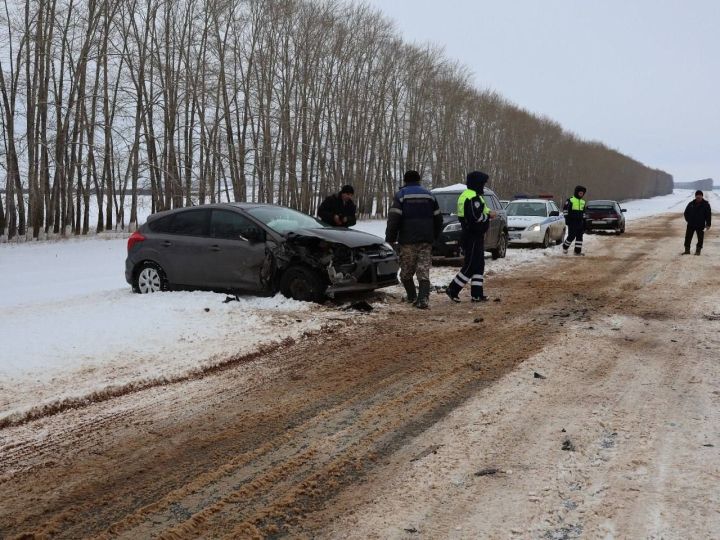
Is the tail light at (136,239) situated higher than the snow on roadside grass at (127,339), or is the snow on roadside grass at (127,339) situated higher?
the tail light at (136,239)

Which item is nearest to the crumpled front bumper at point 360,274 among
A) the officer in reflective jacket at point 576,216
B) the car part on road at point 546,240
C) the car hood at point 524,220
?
the officer in reflective jacket at point 576,216

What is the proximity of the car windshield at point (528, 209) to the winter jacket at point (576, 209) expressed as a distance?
8.04 feet

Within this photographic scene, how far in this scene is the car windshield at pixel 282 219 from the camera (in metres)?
9.43

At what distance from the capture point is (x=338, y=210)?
1148cm

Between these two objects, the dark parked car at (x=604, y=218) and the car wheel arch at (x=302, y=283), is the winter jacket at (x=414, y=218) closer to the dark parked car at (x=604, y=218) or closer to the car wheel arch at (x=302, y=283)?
the car wheel arch at (x=302, y=283)

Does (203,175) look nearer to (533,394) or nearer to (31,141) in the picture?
(31,141)

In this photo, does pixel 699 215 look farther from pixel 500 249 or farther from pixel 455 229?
pixel 455 229

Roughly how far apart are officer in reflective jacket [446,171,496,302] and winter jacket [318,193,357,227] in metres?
2.42

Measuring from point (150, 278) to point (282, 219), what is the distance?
2252mm

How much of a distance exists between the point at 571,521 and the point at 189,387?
338 cm

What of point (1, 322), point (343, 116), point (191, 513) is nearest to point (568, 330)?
point (191, 513)

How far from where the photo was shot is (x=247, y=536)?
2.89m

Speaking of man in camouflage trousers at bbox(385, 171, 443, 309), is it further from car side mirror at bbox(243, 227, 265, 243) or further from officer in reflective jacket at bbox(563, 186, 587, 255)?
officer in reflective jacket at bbox(563, 186, 587, 255)

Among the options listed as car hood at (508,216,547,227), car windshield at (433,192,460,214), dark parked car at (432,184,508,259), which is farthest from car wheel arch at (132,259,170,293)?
car hood at (508,216,547,227)
